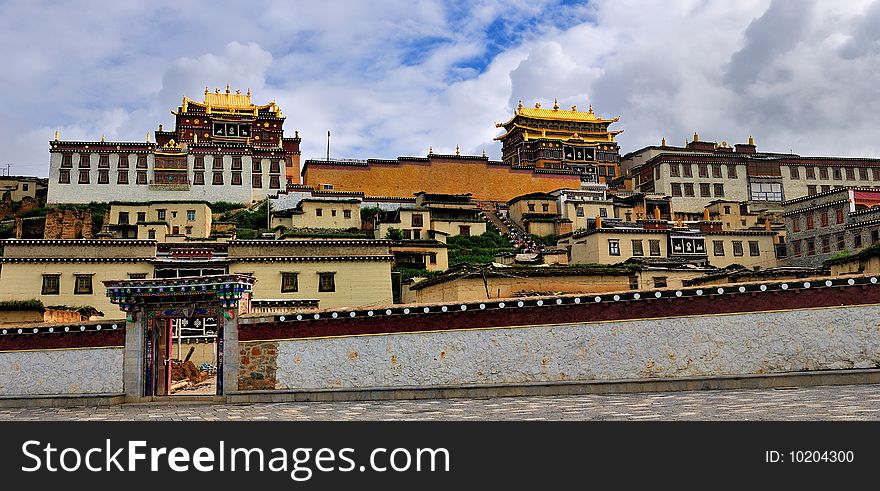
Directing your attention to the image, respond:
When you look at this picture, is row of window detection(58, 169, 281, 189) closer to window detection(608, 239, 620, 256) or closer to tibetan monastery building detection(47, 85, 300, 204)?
tibetan monastery building detection(47, 85, 300, 204)

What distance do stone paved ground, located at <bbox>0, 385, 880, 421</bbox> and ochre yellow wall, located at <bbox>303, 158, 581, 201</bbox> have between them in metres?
51.7

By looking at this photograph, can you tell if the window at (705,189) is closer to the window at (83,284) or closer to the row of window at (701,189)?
the row of window at (701,189)

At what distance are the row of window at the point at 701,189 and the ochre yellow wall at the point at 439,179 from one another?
8.38 meters

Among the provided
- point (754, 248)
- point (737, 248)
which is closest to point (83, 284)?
point (737, 248)

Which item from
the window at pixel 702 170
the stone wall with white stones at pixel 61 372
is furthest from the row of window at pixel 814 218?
the stone wall with white stones at pixel 61 372

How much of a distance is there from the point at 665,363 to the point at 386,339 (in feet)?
21.8

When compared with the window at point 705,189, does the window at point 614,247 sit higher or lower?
lower

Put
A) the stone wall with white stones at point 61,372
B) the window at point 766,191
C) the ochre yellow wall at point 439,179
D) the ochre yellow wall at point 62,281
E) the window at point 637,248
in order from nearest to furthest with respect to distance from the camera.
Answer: the stone wall with white stones at point 61,372 < the ochre yellow wall at point 62,281 < the window at point 637,248 < the ochre yellow wall at point 439,179 < the window at point 766,191

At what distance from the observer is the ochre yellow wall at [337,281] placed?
122 ft

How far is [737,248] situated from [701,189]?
22452 mm

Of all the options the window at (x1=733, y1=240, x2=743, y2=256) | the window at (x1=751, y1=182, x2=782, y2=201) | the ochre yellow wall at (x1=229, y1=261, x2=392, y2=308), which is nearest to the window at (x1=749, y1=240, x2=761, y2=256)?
the window at (x1=733, y1=240, x2=743, y2=256)

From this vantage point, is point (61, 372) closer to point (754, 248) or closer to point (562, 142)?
point (754, 248)

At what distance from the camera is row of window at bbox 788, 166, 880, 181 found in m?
78.6

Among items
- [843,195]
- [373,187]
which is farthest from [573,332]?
[373,187]
